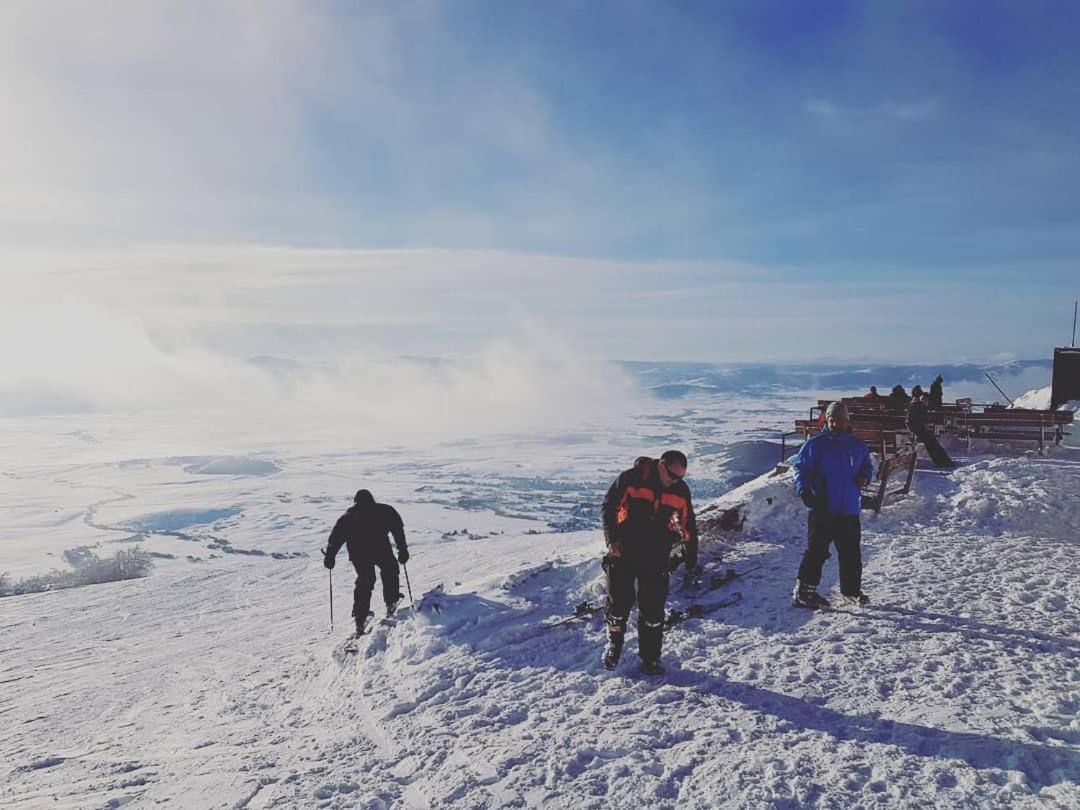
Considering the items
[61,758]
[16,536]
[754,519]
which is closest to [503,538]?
[754,519]

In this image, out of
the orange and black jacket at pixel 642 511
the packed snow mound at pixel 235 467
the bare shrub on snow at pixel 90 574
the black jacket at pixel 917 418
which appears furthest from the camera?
the packed snow mound at pixel 235 467

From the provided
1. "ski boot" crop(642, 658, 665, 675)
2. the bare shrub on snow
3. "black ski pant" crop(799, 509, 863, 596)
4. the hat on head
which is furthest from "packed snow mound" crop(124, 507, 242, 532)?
the hat on head

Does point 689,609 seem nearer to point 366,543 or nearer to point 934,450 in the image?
point 366,543

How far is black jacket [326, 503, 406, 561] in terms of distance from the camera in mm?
8734

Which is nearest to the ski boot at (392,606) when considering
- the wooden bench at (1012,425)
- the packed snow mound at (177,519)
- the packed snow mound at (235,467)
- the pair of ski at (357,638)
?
the pair of ski at (357,638)

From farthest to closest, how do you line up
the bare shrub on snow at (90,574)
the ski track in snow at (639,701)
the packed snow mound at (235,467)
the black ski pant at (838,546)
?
the packed snow mound at (235,467)
the bare shrub on snow at (90,574)
the black ski pant at (838,546)
the ski track in snow at (639,701)

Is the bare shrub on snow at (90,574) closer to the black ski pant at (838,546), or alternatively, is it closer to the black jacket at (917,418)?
the black jacket at (917,418)

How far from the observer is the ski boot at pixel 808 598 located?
23.0 ft

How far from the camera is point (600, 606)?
749 centimetres

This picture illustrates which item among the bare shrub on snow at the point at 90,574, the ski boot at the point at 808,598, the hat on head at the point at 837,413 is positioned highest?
the hat on head at the point at 837,413

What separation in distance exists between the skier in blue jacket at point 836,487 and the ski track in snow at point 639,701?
0.64 metres

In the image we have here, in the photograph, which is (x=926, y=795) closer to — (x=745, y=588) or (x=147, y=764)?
(x=745, y=588)

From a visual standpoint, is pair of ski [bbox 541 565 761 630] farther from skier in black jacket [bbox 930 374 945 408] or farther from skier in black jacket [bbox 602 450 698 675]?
skier in black jacket [bbox 930 374 945 408]

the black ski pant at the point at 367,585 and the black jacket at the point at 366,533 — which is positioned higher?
the black jacket at the point at 366,533
